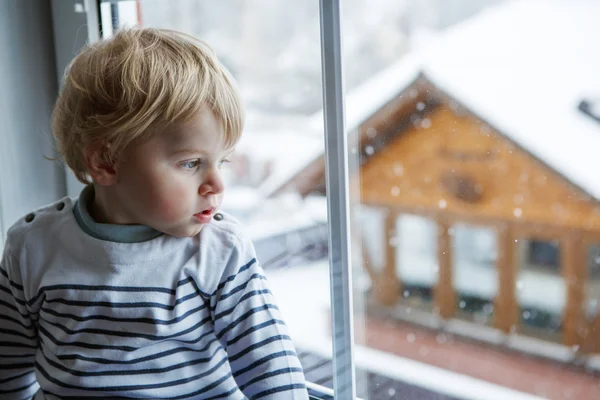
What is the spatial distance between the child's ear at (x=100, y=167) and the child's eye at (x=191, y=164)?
3.7 inches

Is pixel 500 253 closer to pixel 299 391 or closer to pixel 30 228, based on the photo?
pixel 299 391

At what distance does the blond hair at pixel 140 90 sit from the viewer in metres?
0.73

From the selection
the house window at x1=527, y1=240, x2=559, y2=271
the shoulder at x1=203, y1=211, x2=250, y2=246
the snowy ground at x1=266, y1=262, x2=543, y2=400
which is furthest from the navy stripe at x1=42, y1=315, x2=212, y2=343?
the house window at x1=527, y1=240, x2=559, y2=271

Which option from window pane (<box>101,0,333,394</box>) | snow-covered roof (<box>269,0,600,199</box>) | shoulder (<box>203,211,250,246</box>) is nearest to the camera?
snow-covered roof (<box>269,0,600,199</box>)

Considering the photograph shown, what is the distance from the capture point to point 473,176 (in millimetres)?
819

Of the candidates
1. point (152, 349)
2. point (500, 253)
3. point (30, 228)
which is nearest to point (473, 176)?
point (500, 253)

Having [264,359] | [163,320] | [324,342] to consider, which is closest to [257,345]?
[264,359]

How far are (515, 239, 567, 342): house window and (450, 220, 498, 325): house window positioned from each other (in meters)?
0.04

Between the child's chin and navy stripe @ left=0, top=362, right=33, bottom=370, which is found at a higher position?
the child's chin

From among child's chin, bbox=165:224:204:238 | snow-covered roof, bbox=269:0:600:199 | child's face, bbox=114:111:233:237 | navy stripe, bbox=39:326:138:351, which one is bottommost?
navy stripe, bbox=39:326:138:351

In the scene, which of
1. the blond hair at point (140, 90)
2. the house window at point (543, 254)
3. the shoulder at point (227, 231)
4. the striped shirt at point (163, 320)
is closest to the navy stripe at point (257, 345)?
the striped shirt at point (163, 320)

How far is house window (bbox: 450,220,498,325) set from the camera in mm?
891

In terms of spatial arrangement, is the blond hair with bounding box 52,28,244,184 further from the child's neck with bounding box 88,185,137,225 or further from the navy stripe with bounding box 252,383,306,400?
the navy stripe with bounding box 252,383,306,400

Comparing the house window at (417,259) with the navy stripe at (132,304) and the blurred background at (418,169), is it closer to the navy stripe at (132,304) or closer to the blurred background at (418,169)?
the blurred background at (418,169)
